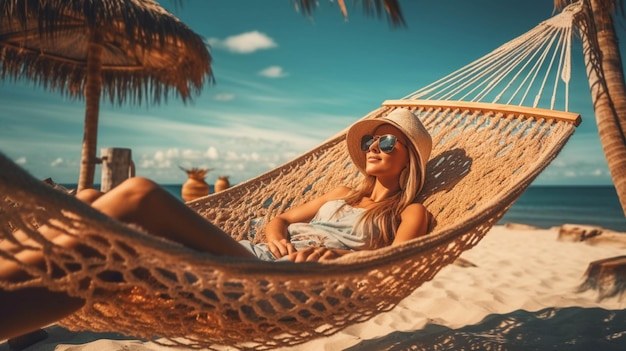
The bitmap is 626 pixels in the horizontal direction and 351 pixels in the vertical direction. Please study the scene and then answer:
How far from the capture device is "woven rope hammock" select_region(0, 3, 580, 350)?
2.11ft

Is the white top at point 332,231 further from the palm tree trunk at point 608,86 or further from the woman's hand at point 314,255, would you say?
the palm tree trunk at point 608,86

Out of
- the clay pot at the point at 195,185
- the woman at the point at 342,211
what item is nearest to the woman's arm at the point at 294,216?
the woman at the point at 342,211

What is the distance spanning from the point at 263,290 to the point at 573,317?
166 cm

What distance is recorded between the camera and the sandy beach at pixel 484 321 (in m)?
1.48

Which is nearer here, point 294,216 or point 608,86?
point 294,216

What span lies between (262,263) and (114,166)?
3.44m

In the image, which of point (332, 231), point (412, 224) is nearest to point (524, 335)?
point (412, 224)

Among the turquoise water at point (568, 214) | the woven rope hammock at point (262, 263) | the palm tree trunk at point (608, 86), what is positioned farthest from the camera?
the turquoise water at point (568, 214)

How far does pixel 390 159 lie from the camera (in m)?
1.68

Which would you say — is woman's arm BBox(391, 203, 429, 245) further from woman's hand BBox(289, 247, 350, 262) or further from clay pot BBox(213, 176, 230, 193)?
clay pot BBox(213, 176, 230, 193)

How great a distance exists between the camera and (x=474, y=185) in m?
1.64

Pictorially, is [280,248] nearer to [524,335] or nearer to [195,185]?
[524,335]

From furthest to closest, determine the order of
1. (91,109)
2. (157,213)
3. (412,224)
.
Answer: (91,109)
(412,224)
(157,213)

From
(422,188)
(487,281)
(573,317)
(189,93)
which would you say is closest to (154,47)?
(189,93)
